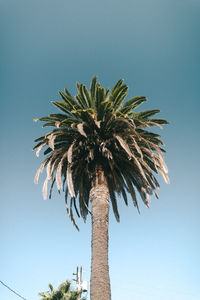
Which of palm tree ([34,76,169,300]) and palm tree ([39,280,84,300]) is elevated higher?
palm tree ([34,76,169,300])

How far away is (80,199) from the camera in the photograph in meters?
10.3

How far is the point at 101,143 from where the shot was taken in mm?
9359

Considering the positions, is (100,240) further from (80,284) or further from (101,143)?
(80,284)

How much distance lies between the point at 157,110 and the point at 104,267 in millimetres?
5677

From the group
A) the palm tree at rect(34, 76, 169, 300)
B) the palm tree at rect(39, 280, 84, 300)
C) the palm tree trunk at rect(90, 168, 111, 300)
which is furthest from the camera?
the palm tree at rect(39, 280, 84, 300)

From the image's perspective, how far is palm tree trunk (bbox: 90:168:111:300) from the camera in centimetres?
712

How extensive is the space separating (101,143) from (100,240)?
3031mm

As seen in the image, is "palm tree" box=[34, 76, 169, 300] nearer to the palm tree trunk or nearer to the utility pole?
the palm tree trunk

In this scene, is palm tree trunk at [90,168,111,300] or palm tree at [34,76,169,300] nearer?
palm tree trunk at [90,168,111,300]

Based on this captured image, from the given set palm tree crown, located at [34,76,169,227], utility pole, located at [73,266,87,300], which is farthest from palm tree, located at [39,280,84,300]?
palm tree crown, located at [34,76,169,227]

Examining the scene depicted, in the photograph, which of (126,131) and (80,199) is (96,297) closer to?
(80,199)

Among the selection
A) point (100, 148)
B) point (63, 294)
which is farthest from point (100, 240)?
point (63, 294)

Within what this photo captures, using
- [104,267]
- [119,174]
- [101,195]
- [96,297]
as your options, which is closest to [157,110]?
[119,174]

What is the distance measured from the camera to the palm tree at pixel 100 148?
9008mm
